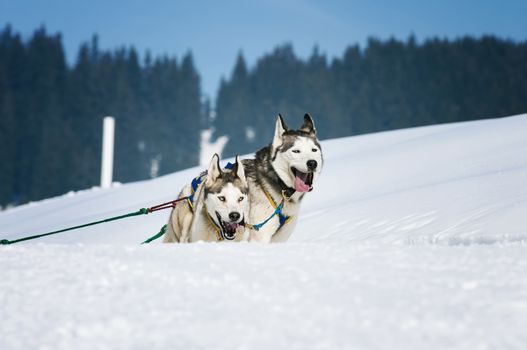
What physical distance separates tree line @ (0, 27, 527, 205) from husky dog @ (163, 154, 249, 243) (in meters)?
49.2

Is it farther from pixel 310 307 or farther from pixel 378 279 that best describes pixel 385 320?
pixel 378 279

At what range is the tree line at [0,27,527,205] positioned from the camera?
2253 inches

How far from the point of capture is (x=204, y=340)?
219 centimetres

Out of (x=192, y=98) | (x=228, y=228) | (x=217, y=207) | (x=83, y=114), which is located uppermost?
(x=192, y=98)

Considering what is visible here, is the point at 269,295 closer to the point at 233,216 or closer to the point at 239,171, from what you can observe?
the point at 233,216

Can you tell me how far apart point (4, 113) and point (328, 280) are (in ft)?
195

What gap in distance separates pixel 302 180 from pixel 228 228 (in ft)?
1.90

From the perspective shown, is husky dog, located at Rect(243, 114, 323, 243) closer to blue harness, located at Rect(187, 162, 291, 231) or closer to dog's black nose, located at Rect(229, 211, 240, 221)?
blue harness, located at Rect(187, 162, 291, 231)

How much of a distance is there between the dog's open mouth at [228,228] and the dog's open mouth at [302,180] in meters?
0.47

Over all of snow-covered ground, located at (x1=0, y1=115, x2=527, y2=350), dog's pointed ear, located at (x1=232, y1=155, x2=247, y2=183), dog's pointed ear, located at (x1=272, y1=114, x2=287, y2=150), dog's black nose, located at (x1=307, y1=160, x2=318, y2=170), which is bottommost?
snow-covered ground, located at (x1=0, y1=115, x2=527, y2=350)

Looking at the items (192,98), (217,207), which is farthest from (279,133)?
(192,98)

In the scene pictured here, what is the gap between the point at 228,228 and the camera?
400 cm

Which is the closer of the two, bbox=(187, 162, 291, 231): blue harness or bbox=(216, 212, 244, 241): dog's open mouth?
bbox=(216, 212, 244, 241): dog's open mouth

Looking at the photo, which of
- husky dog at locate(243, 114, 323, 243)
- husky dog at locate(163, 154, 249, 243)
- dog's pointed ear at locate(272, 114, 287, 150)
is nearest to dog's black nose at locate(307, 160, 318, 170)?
husky dog at locate(243, 114, 323, 243)
